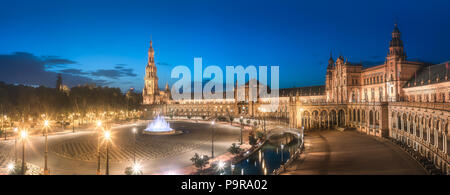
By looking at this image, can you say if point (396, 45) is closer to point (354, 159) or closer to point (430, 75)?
point (430, 75)

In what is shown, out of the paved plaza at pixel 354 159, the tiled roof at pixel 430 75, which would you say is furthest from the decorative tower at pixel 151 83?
the tiled roof at pixel 430 75

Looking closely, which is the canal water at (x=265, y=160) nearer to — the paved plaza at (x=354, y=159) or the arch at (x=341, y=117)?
the paved plaza at (x=354, y=159)

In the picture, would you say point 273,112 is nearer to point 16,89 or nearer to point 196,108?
point 196,108

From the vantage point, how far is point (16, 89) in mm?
80188

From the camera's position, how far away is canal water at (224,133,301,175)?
31.9 metres

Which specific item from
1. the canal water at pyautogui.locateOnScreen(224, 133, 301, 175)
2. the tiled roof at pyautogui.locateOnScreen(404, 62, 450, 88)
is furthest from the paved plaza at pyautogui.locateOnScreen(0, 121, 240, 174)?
the tiled roof at pyautogui.locateOnScreen(404, 62, 450, 88)

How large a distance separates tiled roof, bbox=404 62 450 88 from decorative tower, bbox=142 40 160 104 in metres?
121

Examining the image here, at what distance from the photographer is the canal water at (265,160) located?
31906 millimetres

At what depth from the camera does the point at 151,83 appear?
506ft

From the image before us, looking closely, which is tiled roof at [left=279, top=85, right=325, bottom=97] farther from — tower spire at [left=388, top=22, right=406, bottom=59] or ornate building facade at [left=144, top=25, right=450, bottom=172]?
tower spire at [left=388, top=22, right=406, bottom=59]

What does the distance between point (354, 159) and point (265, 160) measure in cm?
1160

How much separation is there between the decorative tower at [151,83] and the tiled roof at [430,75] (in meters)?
121

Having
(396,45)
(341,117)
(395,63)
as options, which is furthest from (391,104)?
(396,45)
